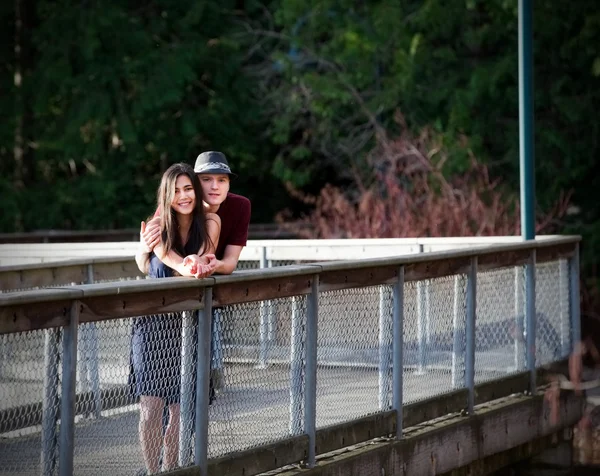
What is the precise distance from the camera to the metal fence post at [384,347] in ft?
25.9

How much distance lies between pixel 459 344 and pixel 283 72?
19650 mm

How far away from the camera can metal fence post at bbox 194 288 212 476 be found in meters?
6.16

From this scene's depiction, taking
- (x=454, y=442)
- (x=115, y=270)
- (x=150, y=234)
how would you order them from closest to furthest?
1. (x=150, y=234)
2. (x=454, y=442)
3. (x=115, y=270)

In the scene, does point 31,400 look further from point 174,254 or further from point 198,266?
point 174,254

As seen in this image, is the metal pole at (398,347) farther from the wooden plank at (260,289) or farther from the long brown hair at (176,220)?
the long brown hair at (176,220)

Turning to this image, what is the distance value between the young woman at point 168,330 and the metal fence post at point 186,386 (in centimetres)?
2

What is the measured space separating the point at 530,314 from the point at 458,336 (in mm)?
1269

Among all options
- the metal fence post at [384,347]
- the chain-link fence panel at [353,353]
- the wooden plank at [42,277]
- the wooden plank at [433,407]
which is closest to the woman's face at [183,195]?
the chain-link fence panel at [353,353]

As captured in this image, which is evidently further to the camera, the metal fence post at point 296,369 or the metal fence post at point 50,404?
the metal fence post at point 296,369

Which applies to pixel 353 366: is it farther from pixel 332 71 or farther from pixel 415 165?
pixel 332 71

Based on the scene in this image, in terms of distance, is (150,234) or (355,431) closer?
(150,234)

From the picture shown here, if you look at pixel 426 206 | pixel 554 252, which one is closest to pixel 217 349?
pixel 554 252

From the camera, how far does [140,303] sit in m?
5.74

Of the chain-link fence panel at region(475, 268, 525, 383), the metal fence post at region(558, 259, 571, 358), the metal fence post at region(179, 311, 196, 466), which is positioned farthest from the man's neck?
the metal fence post at region(558, 259, 571, 358)
